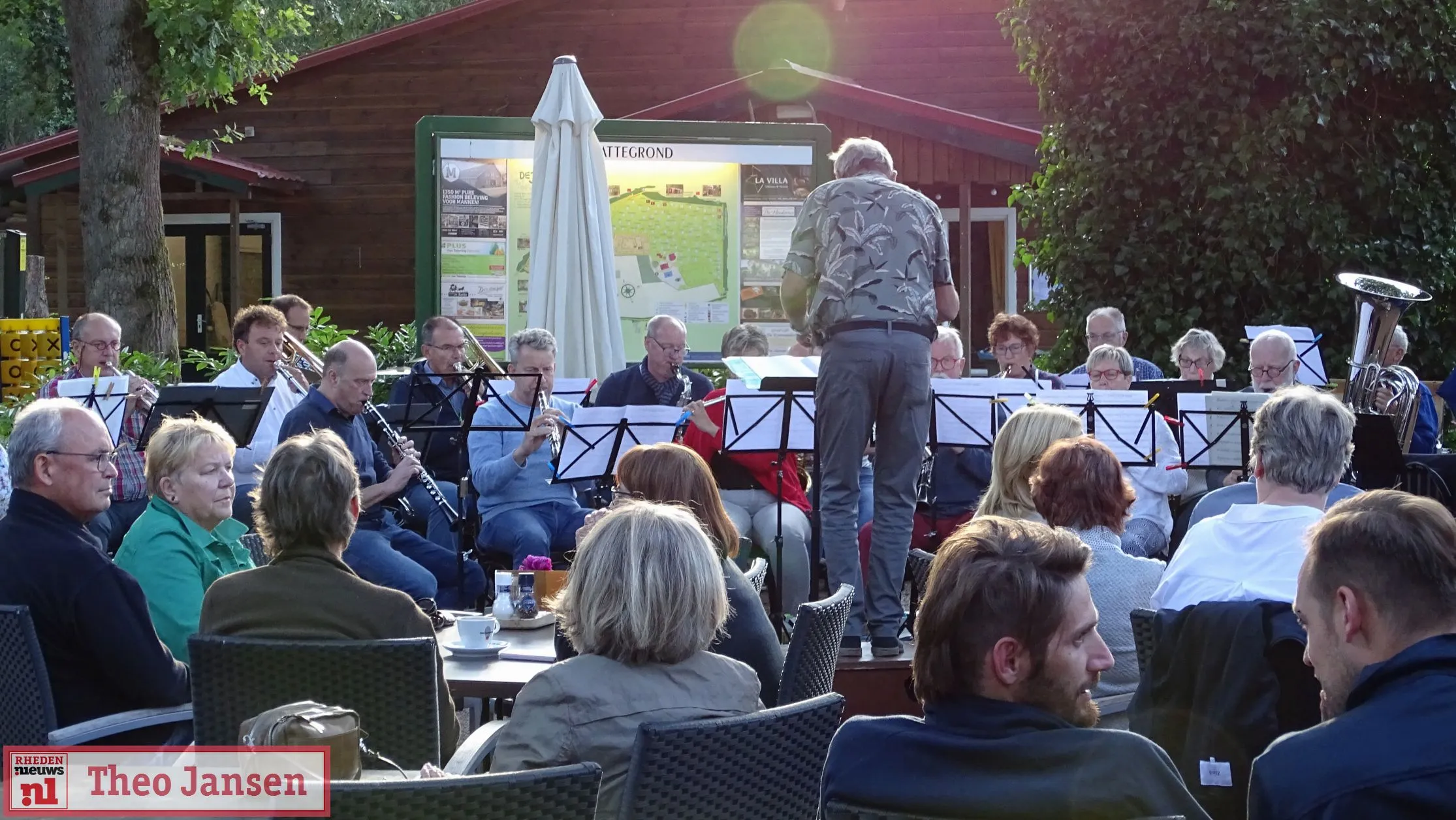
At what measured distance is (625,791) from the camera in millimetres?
2551

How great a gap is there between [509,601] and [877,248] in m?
1.96

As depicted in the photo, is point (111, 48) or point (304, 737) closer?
point (304, 737)

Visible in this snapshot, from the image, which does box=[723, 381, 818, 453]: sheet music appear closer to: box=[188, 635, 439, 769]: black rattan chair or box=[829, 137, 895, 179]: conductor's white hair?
box=[829, 137, 895, 179]: conductor's white hair

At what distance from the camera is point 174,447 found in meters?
4.41

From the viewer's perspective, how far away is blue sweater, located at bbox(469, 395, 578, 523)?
7.22m

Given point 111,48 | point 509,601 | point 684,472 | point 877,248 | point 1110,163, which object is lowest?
point 509,601

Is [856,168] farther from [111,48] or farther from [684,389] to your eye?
[111,48]

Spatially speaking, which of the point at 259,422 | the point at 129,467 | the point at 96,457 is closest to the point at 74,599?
the point at 96,457

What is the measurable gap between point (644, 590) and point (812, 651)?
2.49 ft

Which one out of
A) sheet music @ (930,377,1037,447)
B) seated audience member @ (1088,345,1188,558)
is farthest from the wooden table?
seated audience member @ (1088,345,1188,558)

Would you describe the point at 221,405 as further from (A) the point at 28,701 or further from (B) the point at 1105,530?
(B) the point at 1105,530

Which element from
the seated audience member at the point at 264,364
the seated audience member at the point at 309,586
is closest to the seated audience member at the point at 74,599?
the seated audience member at the point at 309,586

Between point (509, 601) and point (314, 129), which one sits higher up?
point (314, 129)

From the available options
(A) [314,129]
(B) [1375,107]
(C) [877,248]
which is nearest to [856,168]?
(C) [877,248]
